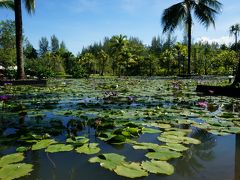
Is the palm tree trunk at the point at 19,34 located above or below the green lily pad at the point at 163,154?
above

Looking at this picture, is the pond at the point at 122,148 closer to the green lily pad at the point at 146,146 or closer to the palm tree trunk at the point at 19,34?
the green lily pad at the point at 146,146

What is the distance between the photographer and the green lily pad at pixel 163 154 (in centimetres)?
292

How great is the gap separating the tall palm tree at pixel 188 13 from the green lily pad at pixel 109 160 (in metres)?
21.8

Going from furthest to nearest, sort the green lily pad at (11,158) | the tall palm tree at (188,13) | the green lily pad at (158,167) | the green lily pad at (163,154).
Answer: the tall palm tree at (188,13)
the green lily pad at (163,154)
the green lily pad at (11,158)
the green lily pad at (158,167)

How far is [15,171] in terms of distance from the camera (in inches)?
101

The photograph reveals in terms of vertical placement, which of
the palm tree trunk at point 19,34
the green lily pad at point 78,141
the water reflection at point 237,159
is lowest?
the water reflection at point 237,159

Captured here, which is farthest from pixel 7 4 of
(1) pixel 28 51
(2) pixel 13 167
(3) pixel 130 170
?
(1) pixel 28 51

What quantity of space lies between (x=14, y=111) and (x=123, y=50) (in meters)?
42.8

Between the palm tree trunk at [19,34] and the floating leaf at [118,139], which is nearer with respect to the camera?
the floating leaf at [118,139]

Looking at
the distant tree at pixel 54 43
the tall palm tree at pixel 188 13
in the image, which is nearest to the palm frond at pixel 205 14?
the tall palm tree at pixel 188 13

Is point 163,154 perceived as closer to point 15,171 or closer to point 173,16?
point 15,171

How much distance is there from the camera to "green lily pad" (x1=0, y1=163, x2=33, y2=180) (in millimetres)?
2439

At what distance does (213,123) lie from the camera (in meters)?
4.77

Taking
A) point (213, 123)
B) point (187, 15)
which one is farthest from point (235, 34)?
point (213, 123)
